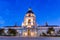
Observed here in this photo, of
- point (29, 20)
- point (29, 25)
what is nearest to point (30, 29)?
point (29, 25)

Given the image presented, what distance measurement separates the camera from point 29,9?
83188 millimetres

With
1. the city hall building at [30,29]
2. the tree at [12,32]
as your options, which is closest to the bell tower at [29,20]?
the city hall building at [30,29]

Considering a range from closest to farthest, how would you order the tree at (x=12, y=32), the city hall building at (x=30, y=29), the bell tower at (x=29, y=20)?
the tree at (x=12, y=32) < the city hall building at (x=30, y=29) < the bell tower at (x=29, y=20)

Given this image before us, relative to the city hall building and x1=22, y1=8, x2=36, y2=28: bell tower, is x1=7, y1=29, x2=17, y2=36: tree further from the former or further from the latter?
x1=22, y1=8, x2=36, y2=28: bell tower

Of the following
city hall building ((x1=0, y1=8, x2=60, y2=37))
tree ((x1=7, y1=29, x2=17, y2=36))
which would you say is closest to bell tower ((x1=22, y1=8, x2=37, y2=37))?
city hall building ((x1=0, y1=8, x2=60, y2=37))

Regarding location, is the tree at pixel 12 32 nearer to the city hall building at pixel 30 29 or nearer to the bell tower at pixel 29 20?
the city hall building at pixel 30 29

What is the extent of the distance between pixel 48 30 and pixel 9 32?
16.0 meters

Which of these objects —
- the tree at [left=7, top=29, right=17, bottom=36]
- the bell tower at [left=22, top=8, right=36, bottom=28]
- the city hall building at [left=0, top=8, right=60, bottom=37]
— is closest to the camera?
the tree at [left=7, top=29, right=17, bottom=36]

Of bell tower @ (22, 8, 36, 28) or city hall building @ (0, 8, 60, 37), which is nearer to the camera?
city hall building @ (0, 8, 60, 37)

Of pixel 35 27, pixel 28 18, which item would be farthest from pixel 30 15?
pixel 35 27

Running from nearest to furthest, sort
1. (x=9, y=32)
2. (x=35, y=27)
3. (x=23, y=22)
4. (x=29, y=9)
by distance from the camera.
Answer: (x=9, y=32), (x=35, y=27), (x=23, y=22), (x=29, y=9)

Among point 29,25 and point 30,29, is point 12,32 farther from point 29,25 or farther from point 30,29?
point 29,25

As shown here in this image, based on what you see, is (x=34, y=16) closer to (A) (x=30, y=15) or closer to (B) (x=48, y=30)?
(A) (x=30, y=15)

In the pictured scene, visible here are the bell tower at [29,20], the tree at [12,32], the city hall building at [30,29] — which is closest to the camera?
the tree at [12,32]
